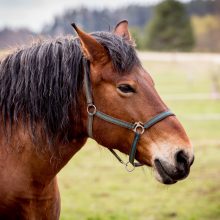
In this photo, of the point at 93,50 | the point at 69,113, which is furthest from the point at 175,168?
the point at 93,50

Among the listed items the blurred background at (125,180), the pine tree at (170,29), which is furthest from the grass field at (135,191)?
the pine tree at (170,29)

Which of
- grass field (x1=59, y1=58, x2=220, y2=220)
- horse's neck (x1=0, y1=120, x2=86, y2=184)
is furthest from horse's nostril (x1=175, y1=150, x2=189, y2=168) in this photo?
grass field (x1=59, y1=58, x2=220, y2=220)

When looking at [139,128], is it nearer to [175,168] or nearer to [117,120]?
[117,120]

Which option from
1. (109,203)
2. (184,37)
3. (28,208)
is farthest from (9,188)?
(184,37)

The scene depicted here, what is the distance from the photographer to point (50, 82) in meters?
3.12

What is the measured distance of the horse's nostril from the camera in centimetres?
285

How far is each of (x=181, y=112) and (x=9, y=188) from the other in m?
15.3

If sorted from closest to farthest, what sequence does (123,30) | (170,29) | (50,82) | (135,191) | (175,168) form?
1. (175,168)
2. (50,82)
3. (123,30)
4. (135,191)
5. (170,29)

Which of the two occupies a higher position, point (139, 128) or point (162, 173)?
point (139, 128)

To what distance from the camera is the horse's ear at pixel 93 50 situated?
2.98m

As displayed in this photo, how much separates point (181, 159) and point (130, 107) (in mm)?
477

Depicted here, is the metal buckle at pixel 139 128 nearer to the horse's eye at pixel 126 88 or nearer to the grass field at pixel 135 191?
the horse's eye at pixel 126 88

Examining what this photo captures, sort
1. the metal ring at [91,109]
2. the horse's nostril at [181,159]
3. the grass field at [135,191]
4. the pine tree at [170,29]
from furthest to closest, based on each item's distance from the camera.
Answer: the pine tree at [170,29] → the grass field at [135,191] → the metal ring at [91,109] → the horse's nostril at [181,159]

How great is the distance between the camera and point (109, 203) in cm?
695
